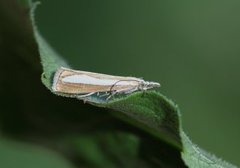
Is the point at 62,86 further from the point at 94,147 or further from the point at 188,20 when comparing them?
the point at 188,20

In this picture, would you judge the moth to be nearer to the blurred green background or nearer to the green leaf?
the green leaf

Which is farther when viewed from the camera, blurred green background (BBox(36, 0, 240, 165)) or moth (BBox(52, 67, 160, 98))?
blurred green background (BBox(36, 0, 240, 165))

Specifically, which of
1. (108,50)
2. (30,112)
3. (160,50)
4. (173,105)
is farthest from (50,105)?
(160,50)

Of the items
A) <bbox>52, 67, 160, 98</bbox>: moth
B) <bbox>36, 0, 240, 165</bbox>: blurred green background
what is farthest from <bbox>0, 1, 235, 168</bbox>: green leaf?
<bbox>36, 0, 240, 165</bbox>: blurred green background

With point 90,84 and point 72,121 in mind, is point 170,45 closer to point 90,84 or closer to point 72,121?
point 90,84

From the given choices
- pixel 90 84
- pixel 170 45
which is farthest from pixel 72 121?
pixel 170 45
